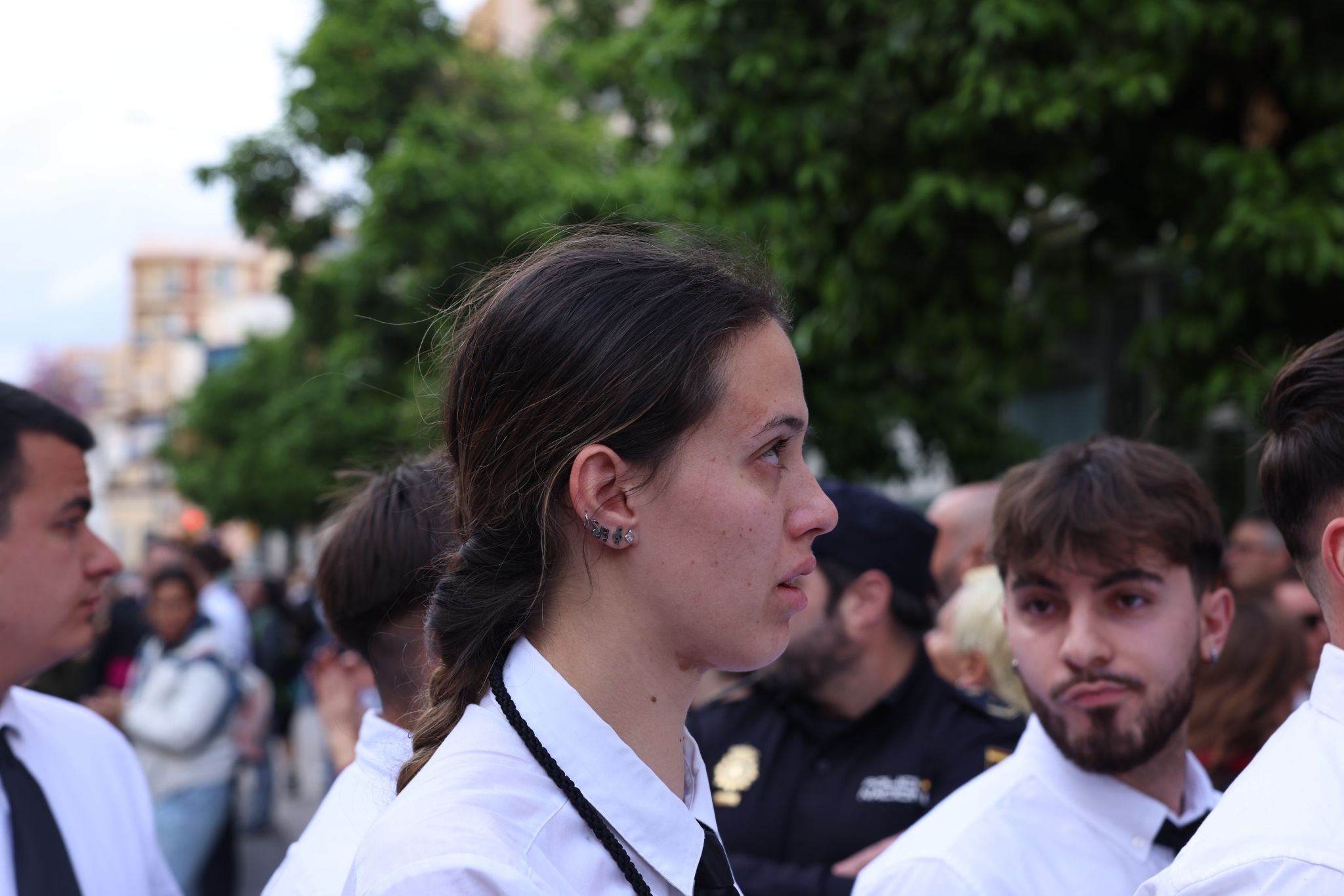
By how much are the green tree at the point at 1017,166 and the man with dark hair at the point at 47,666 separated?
5084 mm

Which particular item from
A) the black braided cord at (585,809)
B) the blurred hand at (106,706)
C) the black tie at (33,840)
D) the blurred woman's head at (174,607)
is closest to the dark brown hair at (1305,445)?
the black braided cord at (585,809)

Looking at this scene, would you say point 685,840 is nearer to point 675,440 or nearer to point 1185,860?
point 675,440

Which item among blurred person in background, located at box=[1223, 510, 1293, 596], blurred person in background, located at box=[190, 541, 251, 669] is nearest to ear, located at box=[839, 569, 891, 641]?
blurred person in background, located at box=[1223, 510, 1293, 596]

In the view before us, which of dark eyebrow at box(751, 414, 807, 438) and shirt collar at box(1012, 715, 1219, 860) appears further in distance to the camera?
shirt collar at box(1012, 715, 1219, 860)

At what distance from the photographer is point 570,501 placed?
161 cm

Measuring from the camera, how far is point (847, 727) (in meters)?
3.70

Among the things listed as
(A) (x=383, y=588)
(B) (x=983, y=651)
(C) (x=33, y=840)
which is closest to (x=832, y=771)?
(B) (x=983, y=651)

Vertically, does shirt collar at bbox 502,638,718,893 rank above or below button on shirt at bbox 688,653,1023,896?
above

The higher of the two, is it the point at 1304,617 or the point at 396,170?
the point at 1304,617

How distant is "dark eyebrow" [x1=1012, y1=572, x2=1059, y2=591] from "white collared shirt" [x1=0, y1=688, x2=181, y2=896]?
1877 mm

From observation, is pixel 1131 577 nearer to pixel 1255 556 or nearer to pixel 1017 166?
pixel 1255 556

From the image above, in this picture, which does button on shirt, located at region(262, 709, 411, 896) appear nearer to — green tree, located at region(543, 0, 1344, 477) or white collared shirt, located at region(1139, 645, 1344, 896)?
white collared shirt, located at region(1139, 645, 1344, 896)

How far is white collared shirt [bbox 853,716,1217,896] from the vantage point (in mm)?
2375

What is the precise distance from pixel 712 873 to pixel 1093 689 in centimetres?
118
